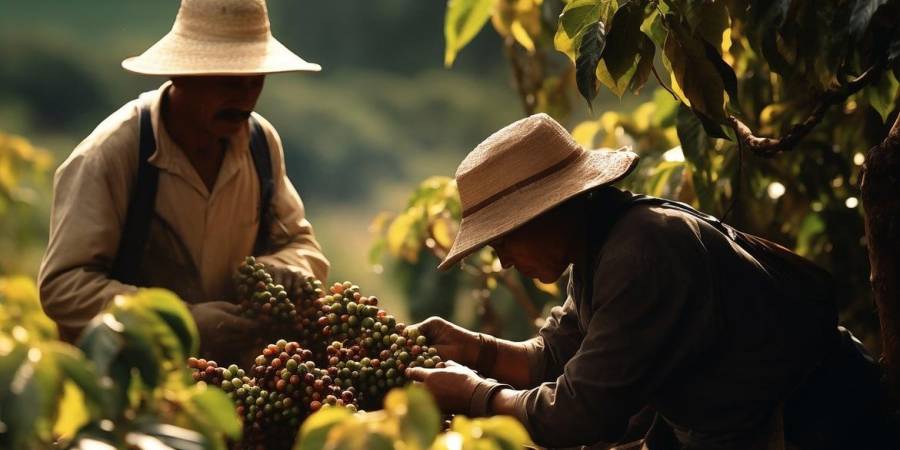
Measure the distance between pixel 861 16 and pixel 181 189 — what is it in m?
1.83

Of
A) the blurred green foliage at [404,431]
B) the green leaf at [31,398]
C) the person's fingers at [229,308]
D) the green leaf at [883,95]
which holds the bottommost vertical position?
the person's fingers at [229,308]

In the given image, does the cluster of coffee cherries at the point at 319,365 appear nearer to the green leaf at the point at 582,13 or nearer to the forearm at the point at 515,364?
the forearm at the point at 515,364

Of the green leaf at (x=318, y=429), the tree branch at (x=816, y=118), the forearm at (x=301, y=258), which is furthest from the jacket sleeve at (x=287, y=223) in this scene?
the green leaf at (x=318, y=429)

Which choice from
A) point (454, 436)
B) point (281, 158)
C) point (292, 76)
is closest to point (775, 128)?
point (281, 158)

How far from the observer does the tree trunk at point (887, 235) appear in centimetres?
293

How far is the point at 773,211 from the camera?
5039 mm

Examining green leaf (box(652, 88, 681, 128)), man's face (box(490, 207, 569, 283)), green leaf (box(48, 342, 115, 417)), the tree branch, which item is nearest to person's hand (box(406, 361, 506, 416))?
man's face (box(490, 207, 569, 283))

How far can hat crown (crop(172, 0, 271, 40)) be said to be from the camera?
3562 mm

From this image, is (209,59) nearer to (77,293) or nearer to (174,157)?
(174,157)

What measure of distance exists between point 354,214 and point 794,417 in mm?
4614

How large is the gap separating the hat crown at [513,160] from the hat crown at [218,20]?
106 centimetres

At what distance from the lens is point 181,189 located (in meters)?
3.62

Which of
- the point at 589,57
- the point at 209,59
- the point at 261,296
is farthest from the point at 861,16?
the point at 209,59

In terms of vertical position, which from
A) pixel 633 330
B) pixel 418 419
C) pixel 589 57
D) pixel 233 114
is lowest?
pixel 633 330
